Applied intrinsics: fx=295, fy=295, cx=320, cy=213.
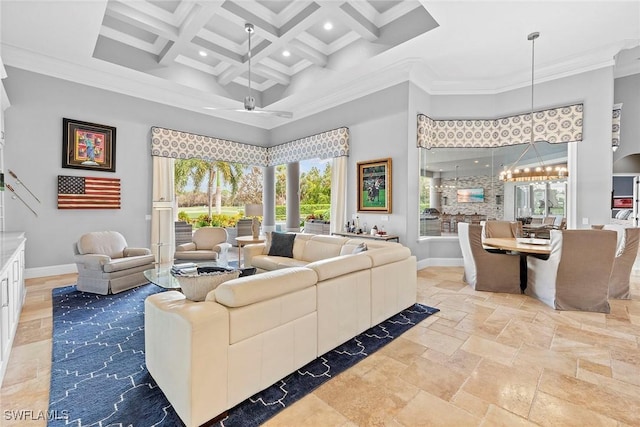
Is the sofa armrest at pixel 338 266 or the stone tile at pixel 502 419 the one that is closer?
the stone tile at pixel 502 419

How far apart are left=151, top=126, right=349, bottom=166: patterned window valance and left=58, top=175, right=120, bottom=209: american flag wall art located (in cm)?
104

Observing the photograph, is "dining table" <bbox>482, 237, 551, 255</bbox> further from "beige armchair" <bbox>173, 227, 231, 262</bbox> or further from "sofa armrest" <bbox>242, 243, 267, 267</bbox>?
"beige armchair" <bbox>173, 227, 231, 262</bbox>

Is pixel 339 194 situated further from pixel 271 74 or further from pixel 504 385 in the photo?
pixel 504 385

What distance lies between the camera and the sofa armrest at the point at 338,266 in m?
2.47

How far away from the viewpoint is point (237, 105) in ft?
22.6

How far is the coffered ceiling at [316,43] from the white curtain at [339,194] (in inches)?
53.8

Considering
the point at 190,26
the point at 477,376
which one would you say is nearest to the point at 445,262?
the point at 477,376

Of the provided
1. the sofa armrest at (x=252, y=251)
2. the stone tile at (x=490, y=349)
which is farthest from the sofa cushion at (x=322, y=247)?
the stone tile at (x=490, y=349)

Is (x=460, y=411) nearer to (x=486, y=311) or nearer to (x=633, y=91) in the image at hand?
(x=486, y=311)

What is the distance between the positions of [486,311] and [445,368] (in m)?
1.60

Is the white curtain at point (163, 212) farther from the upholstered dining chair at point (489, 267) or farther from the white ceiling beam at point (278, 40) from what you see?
the upholstered dining chair at point (489, 267)

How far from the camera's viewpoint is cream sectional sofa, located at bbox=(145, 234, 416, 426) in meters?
1.66

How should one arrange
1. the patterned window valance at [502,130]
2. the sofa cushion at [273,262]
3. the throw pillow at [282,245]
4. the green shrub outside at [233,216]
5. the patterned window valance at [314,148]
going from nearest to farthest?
the sofa cushion at [273,262] < the throw pillow at [282,245] < the patterned window valance at [502,130] < the patterned window valance at [314,148] < the green shrub outside at [233,216]

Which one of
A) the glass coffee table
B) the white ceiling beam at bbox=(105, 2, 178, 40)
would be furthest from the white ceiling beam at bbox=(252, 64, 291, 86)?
the glass coffee table
